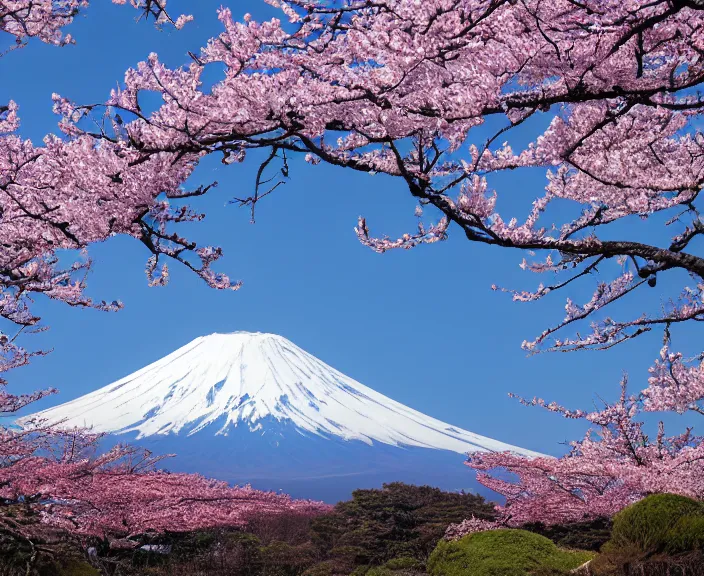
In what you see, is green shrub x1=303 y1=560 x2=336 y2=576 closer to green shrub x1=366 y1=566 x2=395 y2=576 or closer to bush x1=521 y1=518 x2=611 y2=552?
green shrub x1=366 y1=566 x2=395 y2=576

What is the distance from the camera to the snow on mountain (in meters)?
66.1

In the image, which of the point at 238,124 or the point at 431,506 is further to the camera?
the point at 431,506

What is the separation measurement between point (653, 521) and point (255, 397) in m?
71.3

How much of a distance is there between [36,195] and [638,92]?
210 inches

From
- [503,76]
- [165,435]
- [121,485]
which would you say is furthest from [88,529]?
[165,435]

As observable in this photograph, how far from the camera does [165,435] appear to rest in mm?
64812

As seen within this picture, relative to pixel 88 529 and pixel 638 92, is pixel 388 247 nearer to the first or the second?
pixel 638 92

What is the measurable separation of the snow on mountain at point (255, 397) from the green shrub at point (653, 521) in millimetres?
58138

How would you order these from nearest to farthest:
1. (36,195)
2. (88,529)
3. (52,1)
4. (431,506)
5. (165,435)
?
1. (36,195)
2. (52,1)
3. (88,529)
4. (431,506)
5. (165,435)

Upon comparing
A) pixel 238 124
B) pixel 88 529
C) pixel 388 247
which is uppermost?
pixel 238 124

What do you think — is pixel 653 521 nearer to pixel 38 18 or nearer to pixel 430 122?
pixel 430 122

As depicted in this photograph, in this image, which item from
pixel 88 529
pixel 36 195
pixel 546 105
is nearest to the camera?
pixel 546 105

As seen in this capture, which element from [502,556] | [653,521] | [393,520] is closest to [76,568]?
[393,520]

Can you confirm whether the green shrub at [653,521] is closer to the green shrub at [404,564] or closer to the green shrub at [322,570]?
the green shrub at [404,564]
